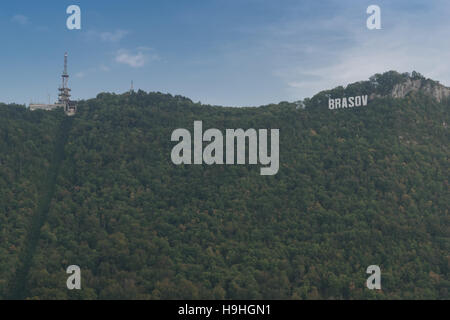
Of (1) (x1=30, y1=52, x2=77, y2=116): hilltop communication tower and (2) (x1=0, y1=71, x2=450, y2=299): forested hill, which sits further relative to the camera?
(1) (x1=30, y1=52, x2=77, y2=116): hilltop communication tower

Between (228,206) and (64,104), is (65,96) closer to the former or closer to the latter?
(64,104)

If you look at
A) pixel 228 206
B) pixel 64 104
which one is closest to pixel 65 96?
pixel 64 104

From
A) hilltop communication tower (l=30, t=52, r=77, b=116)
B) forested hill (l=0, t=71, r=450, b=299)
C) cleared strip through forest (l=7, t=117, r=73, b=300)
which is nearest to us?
cleared strip through forest (l=7, t=117, r=73, b=300)

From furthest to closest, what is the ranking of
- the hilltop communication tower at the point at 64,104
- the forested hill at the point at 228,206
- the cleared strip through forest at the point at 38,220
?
1. the hilltop communication tower at the point at 64,104
2. the forested hill at the point at 228,206
3. the cleared strip through forest at the point at 38,220

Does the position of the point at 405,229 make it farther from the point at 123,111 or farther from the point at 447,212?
the point at 123,111

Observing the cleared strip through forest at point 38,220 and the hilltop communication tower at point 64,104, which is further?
the hilltop communication tower at point 64,104

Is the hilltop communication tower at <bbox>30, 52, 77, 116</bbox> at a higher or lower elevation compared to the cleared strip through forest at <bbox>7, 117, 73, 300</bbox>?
higher
